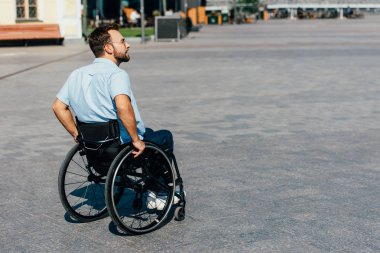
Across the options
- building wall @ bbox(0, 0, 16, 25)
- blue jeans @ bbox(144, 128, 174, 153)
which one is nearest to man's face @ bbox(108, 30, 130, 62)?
blue jeans @ bbox(144, 128, 174, 153)

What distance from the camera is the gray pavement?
17.4 feet

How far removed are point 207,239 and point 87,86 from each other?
133 cm

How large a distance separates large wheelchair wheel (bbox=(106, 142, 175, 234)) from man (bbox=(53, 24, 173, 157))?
0.48 feet

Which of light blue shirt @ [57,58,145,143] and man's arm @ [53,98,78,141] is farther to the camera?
man's arm @ [53,98,78,141]

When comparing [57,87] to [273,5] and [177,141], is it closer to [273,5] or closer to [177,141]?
[177,141]

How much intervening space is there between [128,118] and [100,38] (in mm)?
614

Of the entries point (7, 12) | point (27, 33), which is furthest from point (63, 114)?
point (7, 12)

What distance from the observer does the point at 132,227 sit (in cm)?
539

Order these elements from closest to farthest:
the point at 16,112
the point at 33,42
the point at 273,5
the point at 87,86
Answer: the point at 87,86, the point at 16,112, the point at 33,42, the point at 273,5

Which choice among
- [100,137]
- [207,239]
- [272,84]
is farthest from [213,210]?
[272,84]

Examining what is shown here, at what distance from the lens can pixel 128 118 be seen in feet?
16.5

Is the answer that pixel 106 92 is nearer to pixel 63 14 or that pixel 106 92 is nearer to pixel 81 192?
pixel 81 192

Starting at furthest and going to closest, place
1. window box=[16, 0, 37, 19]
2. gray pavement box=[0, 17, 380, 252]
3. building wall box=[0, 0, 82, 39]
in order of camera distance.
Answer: building wall box=[0, 0, 82, 39] → window box=[16, 0, 37, 19] → gray pavement box=[0, 17, 380, 252]

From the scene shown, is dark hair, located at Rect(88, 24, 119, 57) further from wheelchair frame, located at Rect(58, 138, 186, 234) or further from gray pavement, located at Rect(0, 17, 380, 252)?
gray pavement, located at Rect(0, 17, 380, 252)
